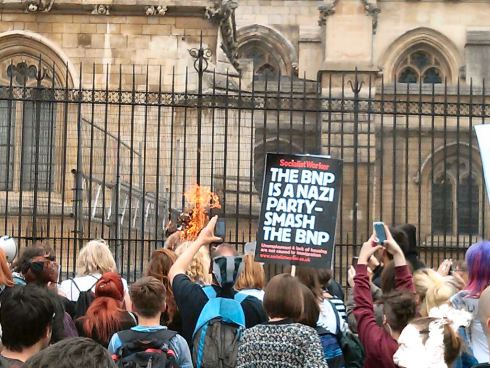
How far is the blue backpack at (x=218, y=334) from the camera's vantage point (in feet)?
20.0

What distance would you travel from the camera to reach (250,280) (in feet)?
23.0

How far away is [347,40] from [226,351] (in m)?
28.1

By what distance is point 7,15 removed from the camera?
54.6 ft

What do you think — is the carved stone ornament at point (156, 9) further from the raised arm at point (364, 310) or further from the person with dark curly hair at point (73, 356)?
the person with dark curly hair at point (73, 356)

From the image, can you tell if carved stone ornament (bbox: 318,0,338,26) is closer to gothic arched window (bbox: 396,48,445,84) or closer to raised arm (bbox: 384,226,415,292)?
gothic arched window (bbox: 396,48,445,84)

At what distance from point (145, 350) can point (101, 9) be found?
11392mm

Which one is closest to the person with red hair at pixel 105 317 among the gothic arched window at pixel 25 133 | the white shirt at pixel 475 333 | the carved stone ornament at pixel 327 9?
the white shirt at pixel 475 333

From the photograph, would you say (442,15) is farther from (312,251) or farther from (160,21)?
(312,251)

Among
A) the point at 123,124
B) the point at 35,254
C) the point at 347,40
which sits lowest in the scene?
the point at 35,254

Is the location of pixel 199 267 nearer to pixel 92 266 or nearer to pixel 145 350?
pixel 92 266

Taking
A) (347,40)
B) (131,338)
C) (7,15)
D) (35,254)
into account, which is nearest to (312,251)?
(35,254)

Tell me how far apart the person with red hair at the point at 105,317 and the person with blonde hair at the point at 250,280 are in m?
0.78

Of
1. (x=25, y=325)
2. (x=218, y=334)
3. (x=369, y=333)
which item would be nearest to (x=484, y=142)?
(x=369, y=333)

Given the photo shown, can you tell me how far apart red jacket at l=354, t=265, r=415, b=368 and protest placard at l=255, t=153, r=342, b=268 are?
2215 mm
